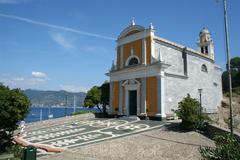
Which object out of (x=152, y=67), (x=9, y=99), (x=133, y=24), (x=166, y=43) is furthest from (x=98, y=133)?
(x=133, y=24)

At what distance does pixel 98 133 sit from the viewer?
1953cm

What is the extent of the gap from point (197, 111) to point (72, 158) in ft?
35.7

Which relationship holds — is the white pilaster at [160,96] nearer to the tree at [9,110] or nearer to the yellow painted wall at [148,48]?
the yellow painted wall at [148,48]

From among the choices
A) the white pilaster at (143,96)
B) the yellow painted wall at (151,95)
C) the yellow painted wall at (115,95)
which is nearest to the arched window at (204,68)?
the yellow painted wall at (151,95)

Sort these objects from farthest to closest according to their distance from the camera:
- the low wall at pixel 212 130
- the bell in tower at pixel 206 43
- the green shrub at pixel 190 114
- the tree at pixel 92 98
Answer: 1. the bell in tower at pixel 206 43
2. the tree at pixel 92 98
3. the green shrub at pixel 190 114
4. the low wall at pixel 212 130

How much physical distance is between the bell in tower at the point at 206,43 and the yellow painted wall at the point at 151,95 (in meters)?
14.6

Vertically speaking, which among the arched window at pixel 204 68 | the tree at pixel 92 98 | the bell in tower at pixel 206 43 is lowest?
the tree at pixel 92 98

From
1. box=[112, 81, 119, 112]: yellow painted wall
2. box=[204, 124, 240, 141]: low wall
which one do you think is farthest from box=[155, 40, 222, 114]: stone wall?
box=[204, 124, 240, 141]: low wall

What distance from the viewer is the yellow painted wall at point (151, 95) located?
1069 inches

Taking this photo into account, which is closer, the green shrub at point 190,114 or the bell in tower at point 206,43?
the green shrub at point 190,114

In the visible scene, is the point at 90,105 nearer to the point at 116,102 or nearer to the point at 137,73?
the point at 116,102

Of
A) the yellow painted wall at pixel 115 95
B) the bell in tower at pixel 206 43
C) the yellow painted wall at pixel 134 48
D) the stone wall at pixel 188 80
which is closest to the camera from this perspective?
the stone wall at pixel 188 80

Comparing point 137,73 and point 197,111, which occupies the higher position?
point 137,73

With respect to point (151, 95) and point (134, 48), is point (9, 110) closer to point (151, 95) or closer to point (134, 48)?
point (151, 95)
